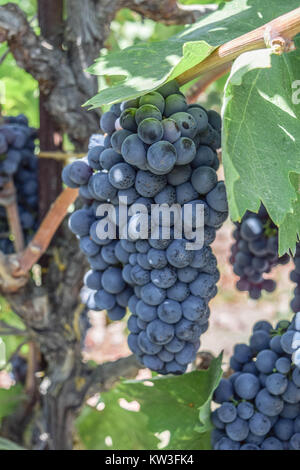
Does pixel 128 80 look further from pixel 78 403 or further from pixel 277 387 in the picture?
pixel 78 403

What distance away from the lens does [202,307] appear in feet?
2.31

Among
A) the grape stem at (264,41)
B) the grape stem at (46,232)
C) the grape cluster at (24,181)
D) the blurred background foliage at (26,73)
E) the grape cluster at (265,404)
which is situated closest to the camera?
the grape stem at (264,41)

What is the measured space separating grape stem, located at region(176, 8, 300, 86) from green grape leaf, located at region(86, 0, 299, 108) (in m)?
0.02

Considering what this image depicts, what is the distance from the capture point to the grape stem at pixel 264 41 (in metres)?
0.57

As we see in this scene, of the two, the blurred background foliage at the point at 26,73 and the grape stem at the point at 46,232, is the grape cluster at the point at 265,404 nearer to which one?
the grape stem at the point at 46,232

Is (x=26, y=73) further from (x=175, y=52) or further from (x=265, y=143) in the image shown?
(x=265, y=143)

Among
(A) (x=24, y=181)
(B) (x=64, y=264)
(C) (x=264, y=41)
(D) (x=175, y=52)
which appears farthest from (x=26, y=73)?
(C) (x=264, y=41)

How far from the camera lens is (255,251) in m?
0.96

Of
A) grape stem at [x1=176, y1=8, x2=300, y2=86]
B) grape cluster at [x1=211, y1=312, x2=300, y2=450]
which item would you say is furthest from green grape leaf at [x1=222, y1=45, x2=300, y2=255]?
grape cluster at [x1=211, y1=312, x2=300, y2=450]

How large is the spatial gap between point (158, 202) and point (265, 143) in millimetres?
152

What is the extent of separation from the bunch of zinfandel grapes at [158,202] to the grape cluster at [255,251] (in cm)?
25

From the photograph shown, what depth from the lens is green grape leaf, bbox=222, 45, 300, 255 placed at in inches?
23.5

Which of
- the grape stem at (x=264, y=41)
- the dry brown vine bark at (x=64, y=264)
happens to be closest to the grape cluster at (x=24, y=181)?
the dry brown vine bark at (x=64, y=264)

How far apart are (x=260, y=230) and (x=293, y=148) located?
13.2 inches
